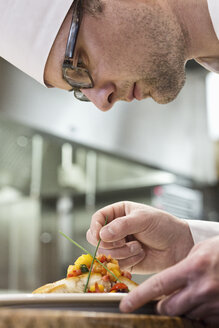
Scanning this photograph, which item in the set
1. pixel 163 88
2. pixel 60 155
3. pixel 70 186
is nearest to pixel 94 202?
Result: pixel 70 186

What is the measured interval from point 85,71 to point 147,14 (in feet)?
1.01

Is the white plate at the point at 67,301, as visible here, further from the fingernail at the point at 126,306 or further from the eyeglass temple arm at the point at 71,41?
the eyeglass temple arm at the point at 71,41

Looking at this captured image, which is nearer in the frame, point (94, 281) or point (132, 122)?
point (94, 281)

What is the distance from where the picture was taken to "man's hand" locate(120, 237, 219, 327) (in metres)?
0.71

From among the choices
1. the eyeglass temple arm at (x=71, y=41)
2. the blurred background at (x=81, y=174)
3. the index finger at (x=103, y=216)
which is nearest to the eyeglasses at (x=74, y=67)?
the eyeglass temple arm at (x=71, y=41)

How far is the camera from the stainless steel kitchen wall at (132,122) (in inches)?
137

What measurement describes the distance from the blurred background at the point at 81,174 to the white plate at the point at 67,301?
2950 mm

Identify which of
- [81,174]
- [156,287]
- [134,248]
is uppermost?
[156,287]

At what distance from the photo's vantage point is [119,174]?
451 centimetres

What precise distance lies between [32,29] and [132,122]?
116 inches

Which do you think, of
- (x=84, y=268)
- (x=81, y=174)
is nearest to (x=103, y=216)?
(x=84, y=268)

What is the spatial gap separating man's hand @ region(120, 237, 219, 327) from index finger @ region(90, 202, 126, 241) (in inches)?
28.8

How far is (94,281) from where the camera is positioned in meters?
1.09

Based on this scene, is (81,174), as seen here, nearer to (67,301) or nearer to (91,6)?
(91,6)
